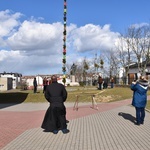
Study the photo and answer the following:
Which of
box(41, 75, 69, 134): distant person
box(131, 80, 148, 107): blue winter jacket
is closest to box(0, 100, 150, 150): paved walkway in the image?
box(41, 75, 69, 134): distant person

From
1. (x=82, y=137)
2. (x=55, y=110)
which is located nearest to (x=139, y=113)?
(x=82, y=137)

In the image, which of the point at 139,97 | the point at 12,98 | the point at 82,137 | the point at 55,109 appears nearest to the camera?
the point at 82,137

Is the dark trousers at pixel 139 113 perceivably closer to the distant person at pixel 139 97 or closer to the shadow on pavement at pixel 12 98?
the distant person at pixel 139 97

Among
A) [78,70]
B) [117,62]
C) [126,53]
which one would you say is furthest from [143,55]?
[78,70]

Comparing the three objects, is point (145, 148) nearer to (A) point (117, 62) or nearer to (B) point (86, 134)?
(B) point (86, 134)

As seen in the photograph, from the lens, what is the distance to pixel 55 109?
10406mm

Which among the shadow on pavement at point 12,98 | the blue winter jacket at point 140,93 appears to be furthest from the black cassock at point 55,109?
the shadow on pavement at point 12,98

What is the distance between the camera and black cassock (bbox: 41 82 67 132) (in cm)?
1042

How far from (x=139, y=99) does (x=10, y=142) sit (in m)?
4.87

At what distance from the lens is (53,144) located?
8.73m

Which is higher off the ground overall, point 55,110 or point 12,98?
point 55,110

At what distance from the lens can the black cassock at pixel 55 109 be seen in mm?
10422

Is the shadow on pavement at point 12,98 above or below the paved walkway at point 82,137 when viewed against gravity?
above

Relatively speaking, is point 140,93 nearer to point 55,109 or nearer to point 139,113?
point 139,113
